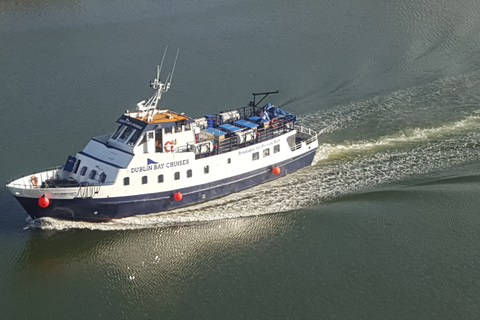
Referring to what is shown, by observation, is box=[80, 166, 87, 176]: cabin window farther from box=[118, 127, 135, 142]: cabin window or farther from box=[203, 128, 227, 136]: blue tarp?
box=[203, 128, 227, 136]: blue tarp

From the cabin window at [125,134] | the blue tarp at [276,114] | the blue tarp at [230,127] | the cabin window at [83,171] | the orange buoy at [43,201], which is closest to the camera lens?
the orange buoy at [43,201]

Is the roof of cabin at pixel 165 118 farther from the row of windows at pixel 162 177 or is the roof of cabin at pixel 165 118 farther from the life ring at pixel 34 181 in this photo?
the life ring at pixel 34 181

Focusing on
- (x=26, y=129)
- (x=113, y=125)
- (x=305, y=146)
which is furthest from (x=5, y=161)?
(x=305, y=146)

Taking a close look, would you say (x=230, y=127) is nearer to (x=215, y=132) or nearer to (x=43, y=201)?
(x=215, y=132)

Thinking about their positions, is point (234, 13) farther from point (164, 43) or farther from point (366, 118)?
point (366, 118)

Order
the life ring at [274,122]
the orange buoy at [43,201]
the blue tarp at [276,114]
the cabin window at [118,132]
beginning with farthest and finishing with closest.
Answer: the blue tarp at [276,114]
the life ring at [274,122]
the cabin window at [118,132]
the orange buoy at [43,201]

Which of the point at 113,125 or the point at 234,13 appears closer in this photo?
the point at 113,125

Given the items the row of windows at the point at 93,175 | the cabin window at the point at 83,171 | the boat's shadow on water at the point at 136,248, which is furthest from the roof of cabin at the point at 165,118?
the boat's shadow on water at the point at 136,248

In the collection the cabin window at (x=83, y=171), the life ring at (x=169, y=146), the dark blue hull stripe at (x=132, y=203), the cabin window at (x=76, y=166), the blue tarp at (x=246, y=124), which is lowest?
the dark blue hull stripe at (x=132, y=203)
